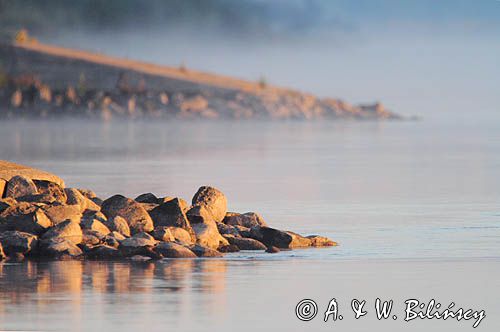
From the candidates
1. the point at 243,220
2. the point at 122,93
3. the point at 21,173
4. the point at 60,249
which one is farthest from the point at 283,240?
the point at 122,93

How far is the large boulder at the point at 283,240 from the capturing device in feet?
46.7

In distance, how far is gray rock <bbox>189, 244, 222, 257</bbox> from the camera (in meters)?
13.4

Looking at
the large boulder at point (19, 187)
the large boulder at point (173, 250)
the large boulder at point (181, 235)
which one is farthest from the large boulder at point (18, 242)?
the large boulder at point (19, 187)

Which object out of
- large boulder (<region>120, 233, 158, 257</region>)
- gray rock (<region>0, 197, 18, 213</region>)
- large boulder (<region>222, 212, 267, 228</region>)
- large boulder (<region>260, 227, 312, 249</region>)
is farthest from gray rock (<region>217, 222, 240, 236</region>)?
gray rock (<region>0, 197, 18, 213</region>)

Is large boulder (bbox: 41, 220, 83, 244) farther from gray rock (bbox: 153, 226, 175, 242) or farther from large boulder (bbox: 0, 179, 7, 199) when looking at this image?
large boulder (bbox: 0, 179, 7, 199)

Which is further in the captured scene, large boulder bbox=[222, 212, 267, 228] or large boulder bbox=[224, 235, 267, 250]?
large boulder bbox=[222, 212, 267, 228]

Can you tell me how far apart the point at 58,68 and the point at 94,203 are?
208ft

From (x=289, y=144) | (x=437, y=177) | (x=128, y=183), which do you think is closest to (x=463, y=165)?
(x=437, y=177)

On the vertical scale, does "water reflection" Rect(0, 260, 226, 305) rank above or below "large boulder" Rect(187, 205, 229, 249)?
below

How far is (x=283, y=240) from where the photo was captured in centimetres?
1425

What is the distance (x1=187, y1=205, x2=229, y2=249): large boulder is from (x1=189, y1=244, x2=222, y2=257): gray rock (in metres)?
0.31

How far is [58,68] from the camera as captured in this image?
78.0 m

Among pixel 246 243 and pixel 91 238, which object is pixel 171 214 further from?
A: pixel 91 238

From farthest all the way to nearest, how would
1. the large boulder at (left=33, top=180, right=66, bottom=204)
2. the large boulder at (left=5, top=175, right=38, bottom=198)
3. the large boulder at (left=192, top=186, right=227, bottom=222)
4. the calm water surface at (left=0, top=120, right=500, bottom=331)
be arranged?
the large boulder at (left=192, top=186, right=227, bottom=222) → the large boulder at (left=5, top=175, right=38, bottom=198) → the large boulder at (left=33, top=180, right=66, bottom=204) → the calm water surface at (left=0, top=120, right=500, bottom=331)
